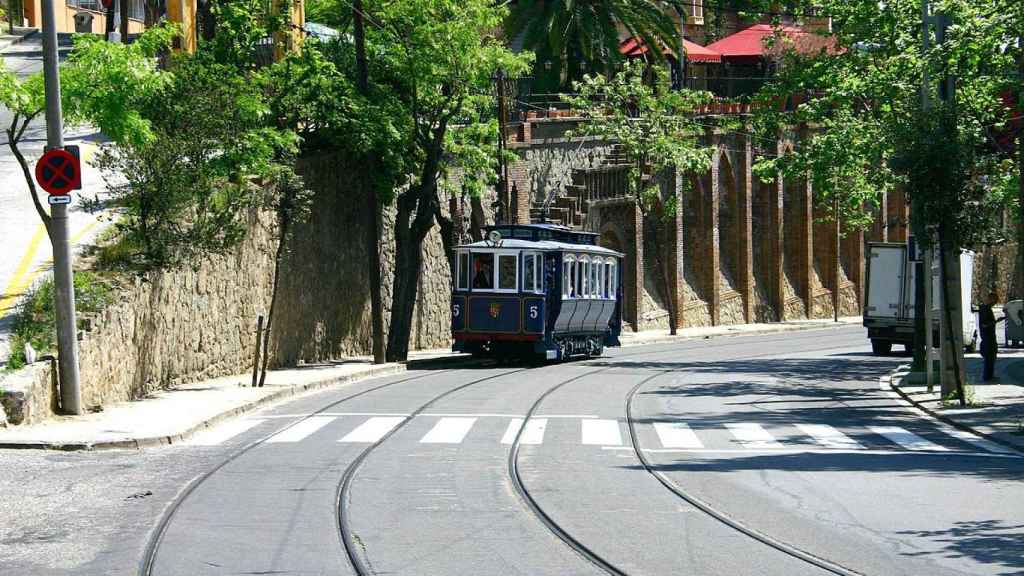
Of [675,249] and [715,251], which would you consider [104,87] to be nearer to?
[675,249]

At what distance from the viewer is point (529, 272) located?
3700 cm

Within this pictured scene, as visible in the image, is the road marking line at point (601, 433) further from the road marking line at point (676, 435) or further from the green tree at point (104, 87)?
the green tree at point (104, 87)

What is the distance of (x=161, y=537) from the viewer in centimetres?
1147

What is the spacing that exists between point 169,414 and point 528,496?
30.4ft

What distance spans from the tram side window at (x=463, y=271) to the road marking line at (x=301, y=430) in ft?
51.6

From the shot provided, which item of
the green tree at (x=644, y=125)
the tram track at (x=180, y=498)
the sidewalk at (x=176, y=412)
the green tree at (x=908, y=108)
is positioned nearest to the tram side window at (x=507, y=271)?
the sidewalk at (x=176, y=412)

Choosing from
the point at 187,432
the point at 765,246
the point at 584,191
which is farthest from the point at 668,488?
the point at 765,246

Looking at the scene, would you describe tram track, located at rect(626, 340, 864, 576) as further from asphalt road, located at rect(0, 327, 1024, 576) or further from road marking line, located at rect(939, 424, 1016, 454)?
road marking line, located at rect(939, 424, 1016, 454)

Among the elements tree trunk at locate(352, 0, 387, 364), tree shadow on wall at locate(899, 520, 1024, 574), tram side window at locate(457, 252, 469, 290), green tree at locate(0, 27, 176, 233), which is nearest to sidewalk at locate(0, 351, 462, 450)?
tree trunk at locate(352, 0, 387, 364)

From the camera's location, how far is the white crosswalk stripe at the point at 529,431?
18.7m

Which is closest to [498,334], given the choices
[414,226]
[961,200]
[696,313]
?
[414,226]

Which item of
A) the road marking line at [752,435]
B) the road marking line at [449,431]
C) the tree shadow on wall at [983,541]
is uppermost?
the tree shadow on wall at [983,541]

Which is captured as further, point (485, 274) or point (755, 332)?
point (755, 332)

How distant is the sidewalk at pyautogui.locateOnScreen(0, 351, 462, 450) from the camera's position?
17.8 metres
